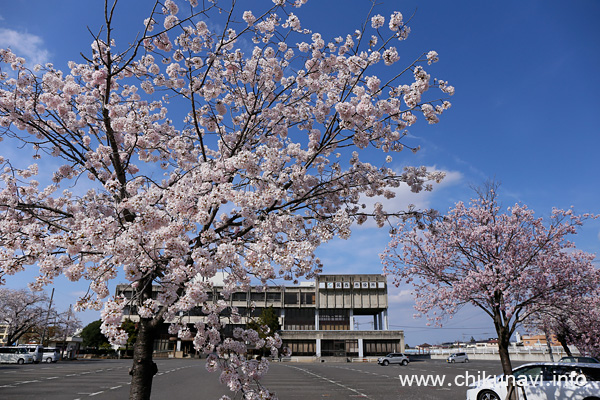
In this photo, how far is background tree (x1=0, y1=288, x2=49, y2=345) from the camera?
47438 millimetres

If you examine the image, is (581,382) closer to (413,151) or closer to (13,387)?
(413,151)

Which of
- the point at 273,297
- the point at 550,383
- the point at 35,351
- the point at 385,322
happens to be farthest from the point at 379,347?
the point at 550,383

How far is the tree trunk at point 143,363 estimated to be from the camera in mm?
4707

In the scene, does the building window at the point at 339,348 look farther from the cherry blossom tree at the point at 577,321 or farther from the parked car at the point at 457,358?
the cherry blossom tree at the point at 577,321

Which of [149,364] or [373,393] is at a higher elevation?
[149,364]

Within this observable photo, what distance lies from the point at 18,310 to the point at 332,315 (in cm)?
4830

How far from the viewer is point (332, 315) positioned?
70250mm

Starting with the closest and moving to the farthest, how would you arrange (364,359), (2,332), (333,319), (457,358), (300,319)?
1. (457,358)
2. (364,359)
3. (333,319)
4. (300,319)
5. (2,332)

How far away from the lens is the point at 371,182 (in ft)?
20.2

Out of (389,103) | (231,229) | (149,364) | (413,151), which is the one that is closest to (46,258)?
(149,364)

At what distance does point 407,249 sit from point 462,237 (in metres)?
2.13

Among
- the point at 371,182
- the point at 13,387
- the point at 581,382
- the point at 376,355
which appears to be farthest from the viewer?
the point at 376,355

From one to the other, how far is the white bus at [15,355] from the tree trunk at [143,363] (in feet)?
149

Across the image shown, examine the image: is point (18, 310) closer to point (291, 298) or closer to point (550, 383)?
point (291, 298)
